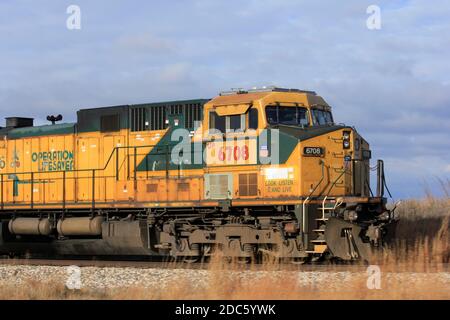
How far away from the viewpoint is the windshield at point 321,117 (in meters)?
16.1

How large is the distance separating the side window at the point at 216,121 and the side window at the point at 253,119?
65 centimetres

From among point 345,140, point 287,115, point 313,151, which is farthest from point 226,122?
point 345,140

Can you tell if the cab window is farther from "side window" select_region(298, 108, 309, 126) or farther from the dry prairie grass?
the dry prairie grass

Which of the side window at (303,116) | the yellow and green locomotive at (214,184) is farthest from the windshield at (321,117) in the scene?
the side window at (303,116)

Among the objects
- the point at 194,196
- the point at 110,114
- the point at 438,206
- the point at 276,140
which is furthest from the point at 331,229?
the point at 438,206

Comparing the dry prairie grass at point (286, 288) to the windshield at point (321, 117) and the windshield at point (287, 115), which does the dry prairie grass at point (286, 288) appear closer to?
the windshield at point (287, 115)

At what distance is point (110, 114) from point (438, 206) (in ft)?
36.3

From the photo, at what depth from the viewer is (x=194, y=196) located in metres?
16.4

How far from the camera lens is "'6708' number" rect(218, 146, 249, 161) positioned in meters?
15.7

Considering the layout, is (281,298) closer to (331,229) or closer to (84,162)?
(331,229)

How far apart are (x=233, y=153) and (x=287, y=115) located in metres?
1.44

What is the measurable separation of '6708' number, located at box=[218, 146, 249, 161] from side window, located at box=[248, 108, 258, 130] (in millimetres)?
486

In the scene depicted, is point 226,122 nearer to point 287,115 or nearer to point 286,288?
point 287,115
